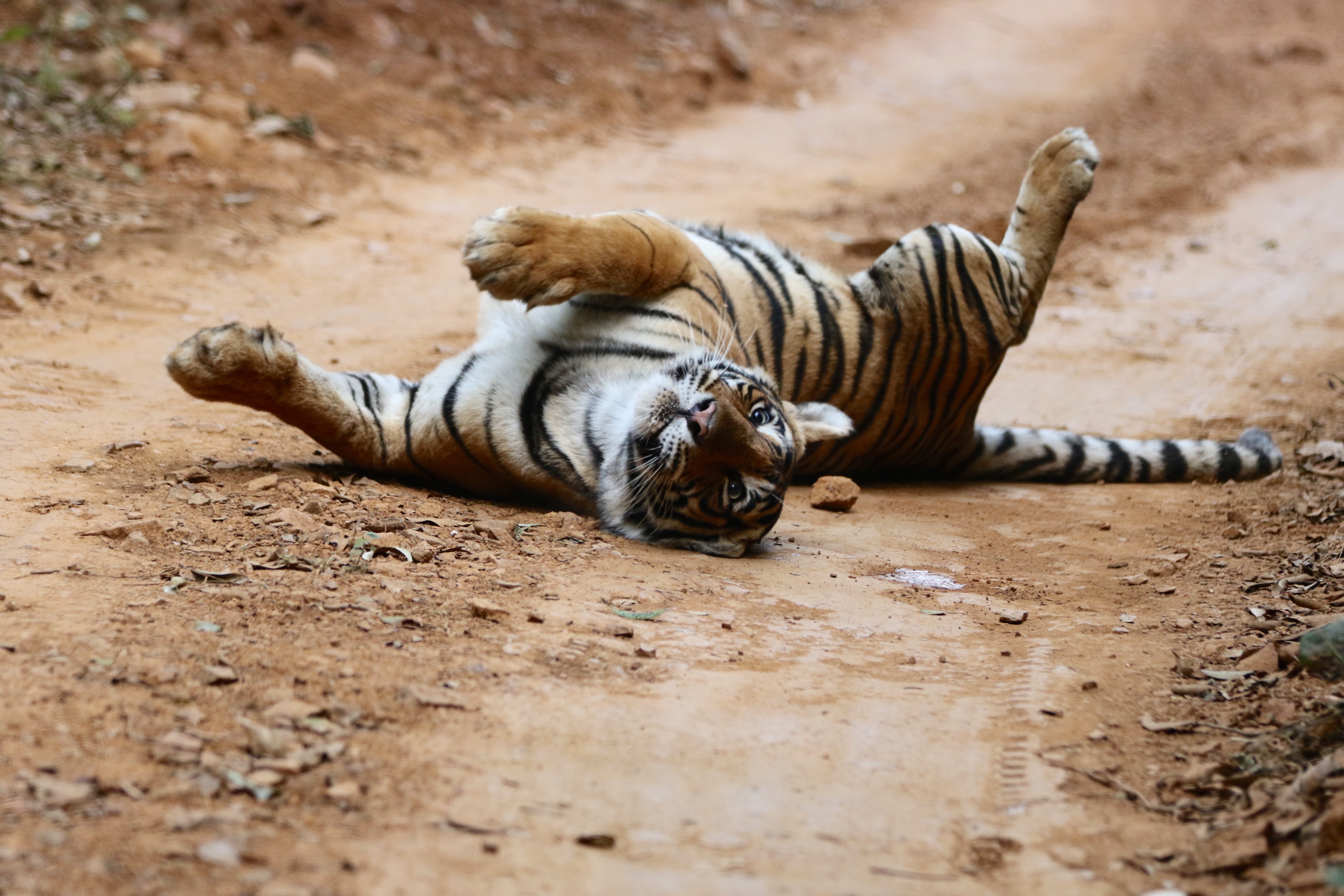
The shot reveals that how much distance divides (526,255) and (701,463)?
799mm

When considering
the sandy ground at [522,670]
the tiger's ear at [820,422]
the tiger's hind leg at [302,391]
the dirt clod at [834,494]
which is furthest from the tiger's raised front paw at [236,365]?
the dirt clod at [834,494]

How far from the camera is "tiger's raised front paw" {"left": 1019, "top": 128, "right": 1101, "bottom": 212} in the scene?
16.7 feet

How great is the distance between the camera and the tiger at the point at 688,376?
145 inches

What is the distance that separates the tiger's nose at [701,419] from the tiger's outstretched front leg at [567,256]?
58 cm

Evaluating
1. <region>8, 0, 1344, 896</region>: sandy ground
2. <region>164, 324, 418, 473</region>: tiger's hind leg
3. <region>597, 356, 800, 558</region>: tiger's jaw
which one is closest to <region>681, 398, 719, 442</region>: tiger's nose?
<region>597, 356, 800, 558</region>: tiger's jaw

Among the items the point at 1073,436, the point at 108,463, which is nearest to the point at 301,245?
the point at 108,463

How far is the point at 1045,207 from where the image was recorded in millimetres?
5145

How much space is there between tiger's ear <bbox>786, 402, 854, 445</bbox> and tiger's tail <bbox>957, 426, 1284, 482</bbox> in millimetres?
1240

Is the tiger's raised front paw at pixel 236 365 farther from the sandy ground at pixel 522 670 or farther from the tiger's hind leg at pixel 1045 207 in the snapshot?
the tiger's hind leg at pixel 1045 207

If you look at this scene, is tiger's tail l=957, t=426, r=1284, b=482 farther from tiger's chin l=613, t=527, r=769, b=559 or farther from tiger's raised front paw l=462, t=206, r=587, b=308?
tiger's raised front paw l=462, t=206, r=587, b=308

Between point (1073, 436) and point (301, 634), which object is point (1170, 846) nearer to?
point (301, 634)

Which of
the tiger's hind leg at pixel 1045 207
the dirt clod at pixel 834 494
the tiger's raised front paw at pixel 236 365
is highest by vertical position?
the tiger's hind leg at pixel 1045 207

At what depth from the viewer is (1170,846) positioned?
216 cm

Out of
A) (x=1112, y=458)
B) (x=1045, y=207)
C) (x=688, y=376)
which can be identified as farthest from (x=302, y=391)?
(x=1112, y=458)
